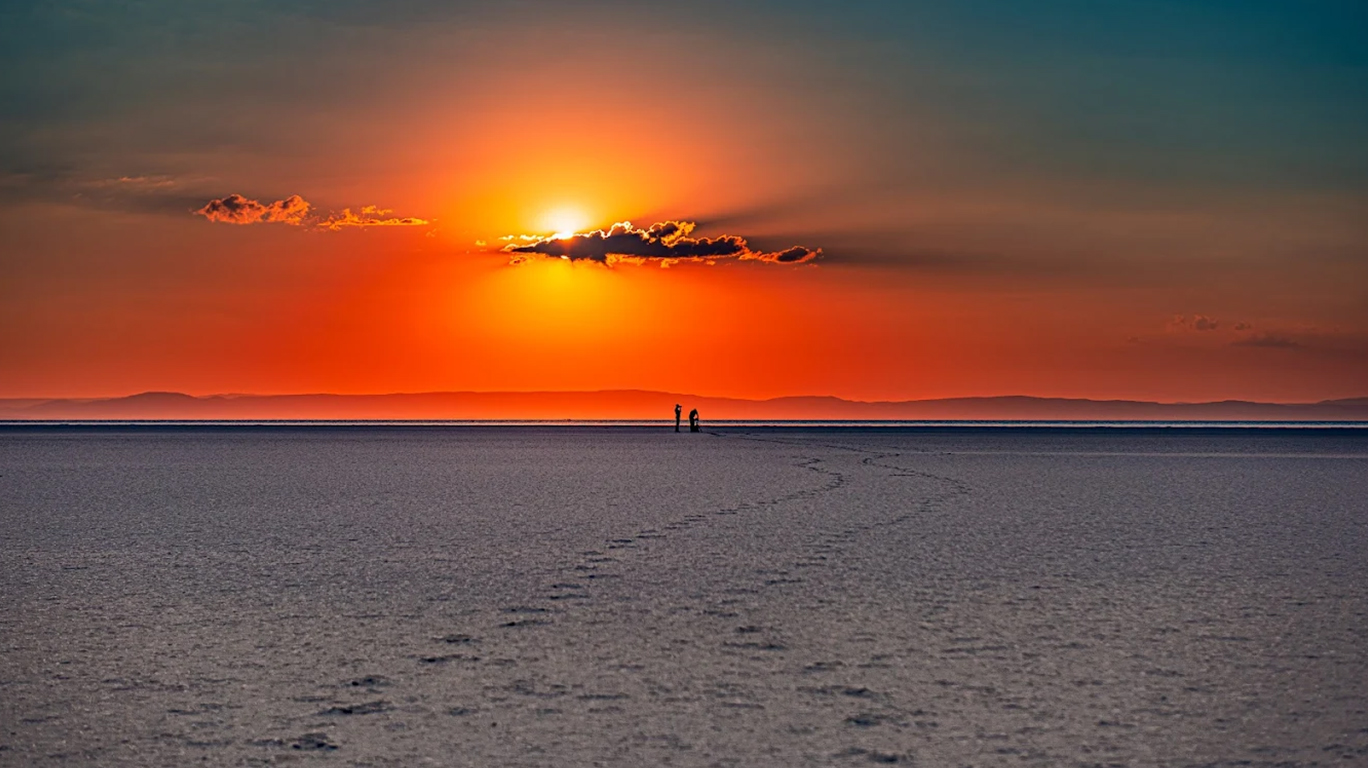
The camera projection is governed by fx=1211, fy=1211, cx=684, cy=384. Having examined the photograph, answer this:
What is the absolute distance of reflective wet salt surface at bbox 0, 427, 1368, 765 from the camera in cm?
692

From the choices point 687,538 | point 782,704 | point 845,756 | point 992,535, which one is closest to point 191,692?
point 782,704

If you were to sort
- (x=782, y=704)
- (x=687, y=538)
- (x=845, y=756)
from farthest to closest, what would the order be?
1. (x=687, y=538)
2. (x=782, y=704)
3. (x=845, y=756)

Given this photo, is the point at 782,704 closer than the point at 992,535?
Yes

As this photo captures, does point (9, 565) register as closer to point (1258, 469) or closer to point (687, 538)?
point (687, 538)

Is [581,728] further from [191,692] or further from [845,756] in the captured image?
[191,692]

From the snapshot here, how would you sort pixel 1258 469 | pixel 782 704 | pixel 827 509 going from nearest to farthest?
pixel 782 704
pixel 827 509
pixel 1258 469

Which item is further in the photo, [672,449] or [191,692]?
[672,449]

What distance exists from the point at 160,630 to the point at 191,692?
237 centimetres

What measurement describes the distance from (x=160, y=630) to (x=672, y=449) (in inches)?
1505

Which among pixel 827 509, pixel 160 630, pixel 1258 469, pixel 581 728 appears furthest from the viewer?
pixel 1258 469

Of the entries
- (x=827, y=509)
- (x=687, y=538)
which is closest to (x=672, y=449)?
(x=827, y=509)

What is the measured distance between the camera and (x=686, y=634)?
972 cm

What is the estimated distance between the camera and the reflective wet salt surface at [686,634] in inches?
273

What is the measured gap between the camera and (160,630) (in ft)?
33.1
